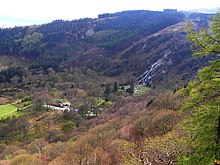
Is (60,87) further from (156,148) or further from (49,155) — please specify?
(156,148)

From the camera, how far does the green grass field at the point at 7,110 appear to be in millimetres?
131875

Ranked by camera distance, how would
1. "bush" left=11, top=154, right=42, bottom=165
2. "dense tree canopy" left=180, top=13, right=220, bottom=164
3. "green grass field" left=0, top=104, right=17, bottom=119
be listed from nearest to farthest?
1. "dense tree canopy" left=180, top=13, right=220, bottom=164
2. "bush" left=11, top=154, right=42, bottom=165
3. "green grass field" left=0, top=104, right=17, bottom=119

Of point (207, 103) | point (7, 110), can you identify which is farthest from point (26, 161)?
point (7, 110)

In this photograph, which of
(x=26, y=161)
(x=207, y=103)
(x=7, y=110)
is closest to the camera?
(x=207, y=103)

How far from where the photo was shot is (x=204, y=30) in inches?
621

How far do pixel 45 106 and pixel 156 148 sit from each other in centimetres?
11799

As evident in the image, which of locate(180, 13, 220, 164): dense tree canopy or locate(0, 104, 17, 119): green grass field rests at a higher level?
locate(180, 13, 220, 164): dense tree canopy

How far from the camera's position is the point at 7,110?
5472 inches

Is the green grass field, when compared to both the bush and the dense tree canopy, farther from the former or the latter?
the dense tree canopy

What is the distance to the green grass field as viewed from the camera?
5192 inches

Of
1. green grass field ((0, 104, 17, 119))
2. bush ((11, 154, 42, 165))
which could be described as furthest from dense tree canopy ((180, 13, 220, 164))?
green grass field ((0, 104, 17, 119))

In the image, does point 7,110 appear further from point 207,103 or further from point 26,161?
point 207,103

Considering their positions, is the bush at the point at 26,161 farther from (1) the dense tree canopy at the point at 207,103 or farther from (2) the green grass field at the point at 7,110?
(2) the green grass field at the point at 7,110

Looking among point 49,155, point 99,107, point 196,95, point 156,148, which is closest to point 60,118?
point 99,107
